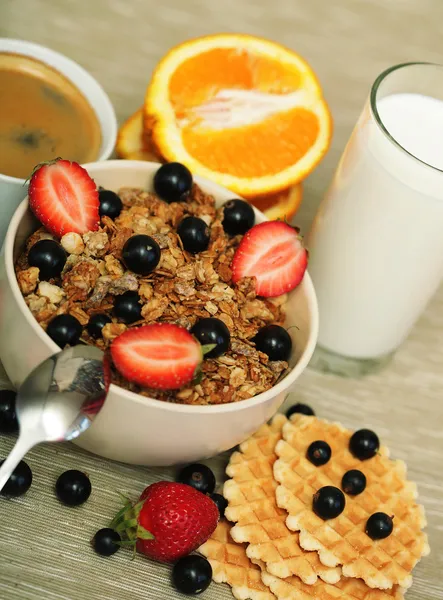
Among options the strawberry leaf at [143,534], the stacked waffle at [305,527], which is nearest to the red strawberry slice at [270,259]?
the stacked waffle at [305,527]

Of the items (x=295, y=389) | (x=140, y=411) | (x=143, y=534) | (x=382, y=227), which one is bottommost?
(x=295, y=389)

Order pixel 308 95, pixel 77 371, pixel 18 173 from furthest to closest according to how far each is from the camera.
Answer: pixel 308 95 < pixel 18 173 < pixel 77 371

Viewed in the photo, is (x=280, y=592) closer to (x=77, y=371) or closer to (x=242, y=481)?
(x=242, y=481)

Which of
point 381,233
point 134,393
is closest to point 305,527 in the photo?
point 134,393

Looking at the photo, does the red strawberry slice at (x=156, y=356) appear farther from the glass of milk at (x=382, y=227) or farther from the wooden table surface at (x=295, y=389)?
the glass of milk at (x=382, y=227)

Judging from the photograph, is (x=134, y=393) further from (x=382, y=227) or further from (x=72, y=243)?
(x=382, y=227)

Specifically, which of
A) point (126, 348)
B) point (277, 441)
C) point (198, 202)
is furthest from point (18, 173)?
point (277, 441)

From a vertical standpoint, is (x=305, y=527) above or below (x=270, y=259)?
below

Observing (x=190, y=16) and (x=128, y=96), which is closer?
(x=128, y=96)
